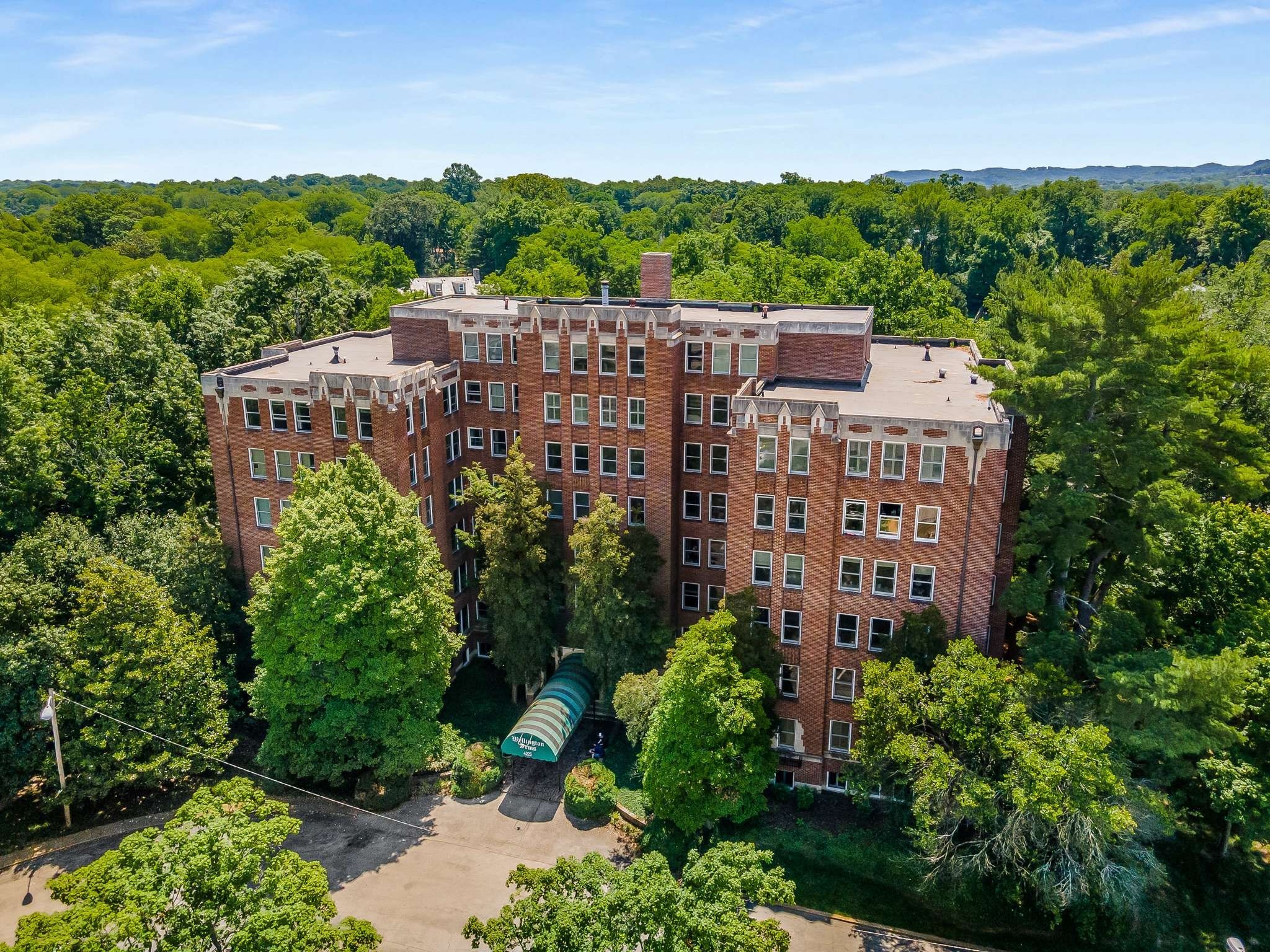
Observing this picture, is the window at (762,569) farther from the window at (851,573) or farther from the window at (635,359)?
the window at (635,359)

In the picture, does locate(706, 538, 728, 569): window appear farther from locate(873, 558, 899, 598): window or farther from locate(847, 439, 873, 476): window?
locate(847, 439, 873, 476): window

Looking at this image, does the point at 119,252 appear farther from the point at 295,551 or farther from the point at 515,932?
the point at 515,932

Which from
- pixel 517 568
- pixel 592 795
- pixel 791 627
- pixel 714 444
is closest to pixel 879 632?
pixel 791 627

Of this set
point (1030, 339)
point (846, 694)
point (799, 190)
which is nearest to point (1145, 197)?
point (799, 190)

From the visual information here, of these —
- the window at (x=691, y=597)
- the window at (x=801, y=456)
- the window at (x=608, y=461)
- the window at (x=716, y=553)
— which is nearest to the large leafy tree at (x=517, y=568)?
the window at (x=608, y=461)

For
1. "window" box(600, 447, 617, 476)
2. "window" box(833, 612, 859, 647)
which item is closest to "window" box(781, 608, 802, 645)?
"window" box(833, 612, 859, 647)

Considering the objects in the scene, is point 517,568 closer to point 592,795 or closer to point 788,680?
point 592,795
